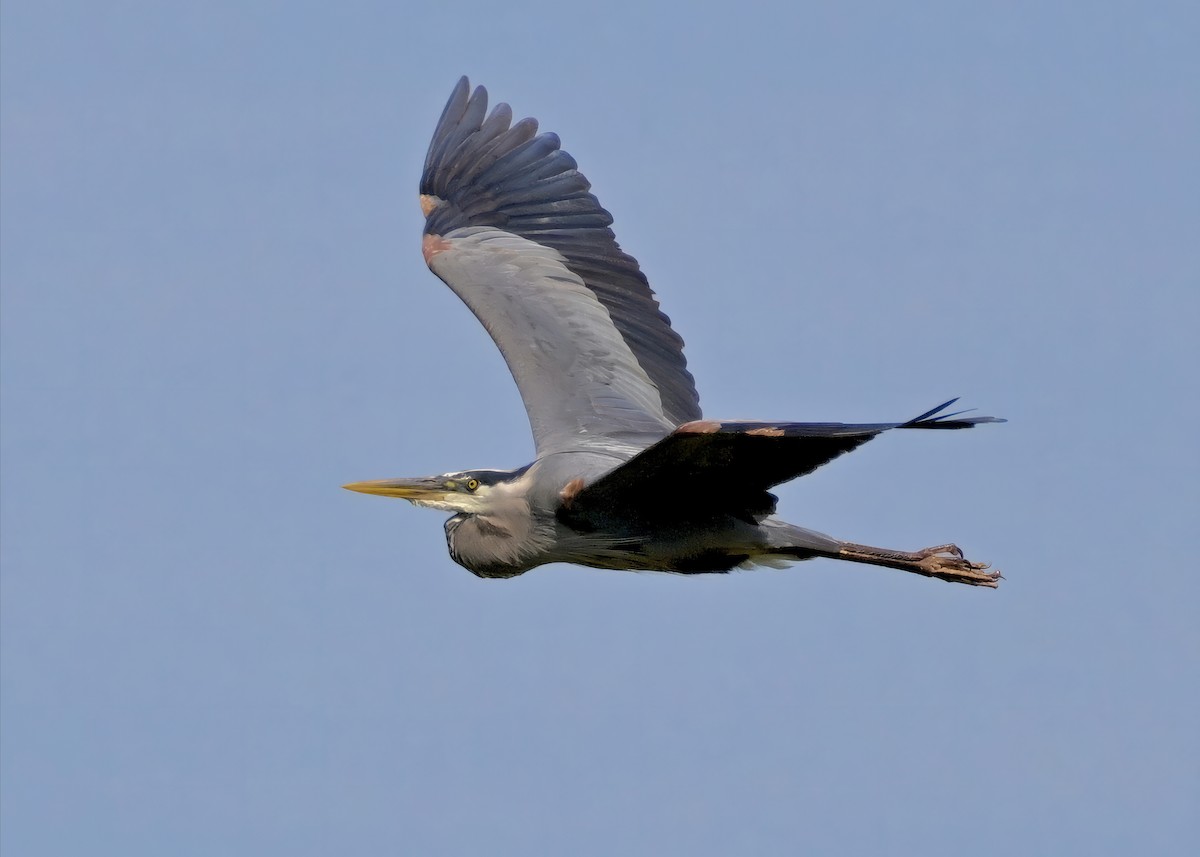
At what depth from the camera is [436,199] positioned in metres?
9.85

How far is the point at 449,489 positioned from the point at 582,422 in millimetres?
749

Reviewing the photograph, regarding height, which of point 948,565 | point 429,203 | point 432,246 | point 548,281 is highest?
point 429,203

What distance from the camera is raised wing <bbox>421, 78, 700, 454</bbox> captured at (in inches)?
339

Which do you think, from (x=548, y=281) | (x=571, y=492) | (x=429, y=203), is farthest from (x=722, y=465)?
(x=429, y=203)

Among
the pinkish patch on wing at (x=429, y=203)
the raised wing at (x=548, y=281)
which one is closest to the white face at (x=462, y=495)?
the raised wing at (x=548, y=281)

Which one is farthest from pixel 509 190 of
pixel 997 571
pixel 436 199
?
pixel 997 571

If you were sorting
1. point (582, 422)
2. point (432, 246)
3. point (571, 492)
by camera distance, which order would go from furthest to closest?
point (432, 246) < point (582, 422) < point (571, 492)

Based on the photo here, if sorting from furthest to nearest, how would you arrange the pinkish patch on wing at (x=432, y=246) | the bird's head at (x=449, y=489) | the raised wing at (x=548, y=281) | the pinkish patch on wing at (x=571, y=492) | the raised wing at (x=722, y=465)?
1. the pinkish patch on wing at (x=432, y=246)
2. the raised wing at (x=548, y=281)
3. the bird's head at (x=449, y=489)
4. the pinkish patch on wing at (x=571, y=492)
5. the raised wing at (x=722, y=465)

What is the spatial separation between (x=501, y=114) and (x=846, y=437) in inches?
174

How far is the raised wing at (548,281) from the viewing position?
339 inches

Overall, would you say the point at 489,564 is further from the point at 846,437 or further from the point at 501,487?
the point at 846,437

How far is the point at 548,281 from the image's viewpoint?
9.19m

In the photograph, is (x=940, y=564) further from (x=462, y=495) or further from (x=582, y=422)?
(x=462, y=495)

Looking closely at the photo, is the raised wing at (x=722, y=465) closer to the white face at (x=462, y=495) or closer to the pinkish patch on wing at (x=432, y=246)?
the white face at (x=462, y=495)
